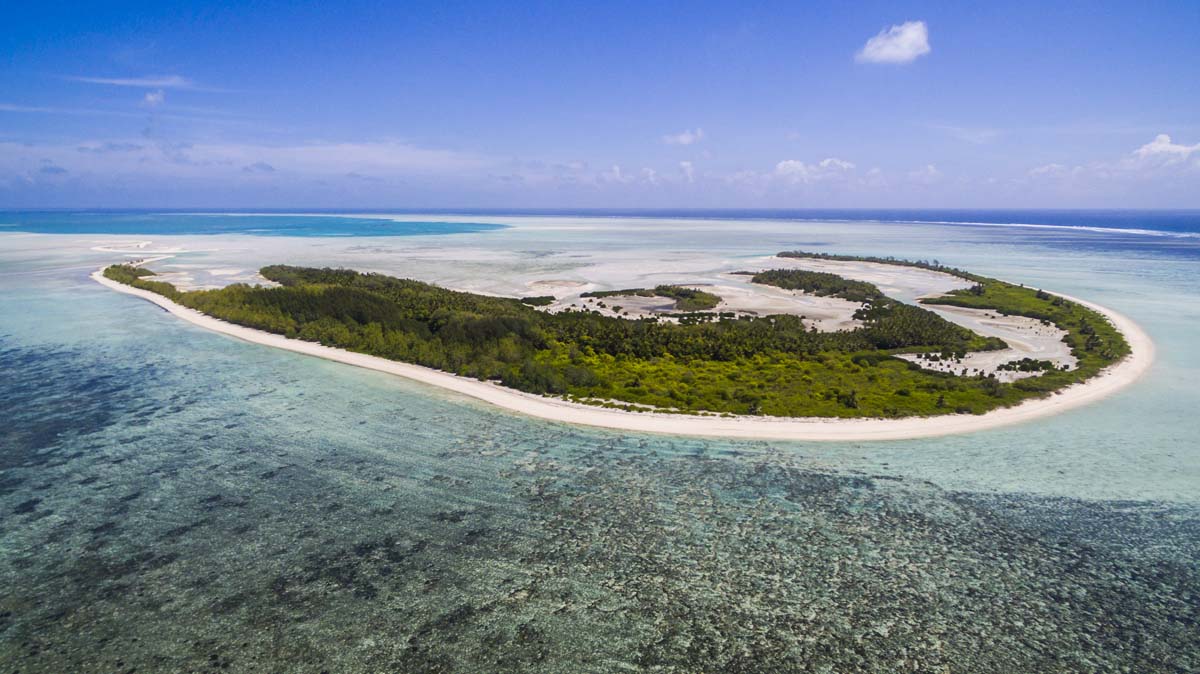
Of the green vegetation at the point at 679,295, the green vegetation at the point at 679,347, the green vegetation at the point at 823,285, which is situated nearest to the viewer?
the green vegetation at the point at 679,347

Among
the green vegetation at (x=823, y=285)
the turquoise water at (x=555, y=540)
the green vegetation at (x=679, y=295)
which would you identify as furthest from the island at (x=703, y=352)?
the turquoise water at (x=555, y=540)

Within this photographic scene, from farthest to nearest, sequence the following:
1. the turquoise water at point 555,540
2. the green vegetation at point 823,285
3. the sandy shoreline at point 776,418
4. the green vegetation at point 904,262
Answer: the green vegetation at point 904,262, the green vegetation at point 823,285, the sandy shoreline at point 776,418, the turquoise water at point 555,540

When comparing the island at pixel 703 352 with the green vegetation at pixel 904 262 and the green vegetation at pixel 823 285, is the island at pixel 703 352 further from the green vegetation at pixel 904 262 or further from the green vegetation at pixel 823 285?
the green vegetation at pixel 904 262

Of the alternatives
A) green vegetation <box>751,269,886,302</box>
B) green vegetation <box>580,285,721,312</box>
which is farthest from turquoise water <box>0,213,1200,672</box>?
green vegetation <box>751,269,886,302</box>

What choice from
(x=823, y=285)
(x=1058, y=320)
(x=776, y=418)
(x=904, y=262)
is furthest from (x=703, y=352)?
(x=904, y=262)

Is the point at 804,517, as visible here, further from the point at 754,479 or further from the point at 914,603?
the point at 914,603

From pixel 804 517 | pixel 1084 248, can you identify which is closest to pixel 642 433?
pixel 804 517

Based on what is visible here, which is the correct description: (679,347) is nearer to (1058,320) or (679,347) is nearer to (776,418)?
(776,418)
